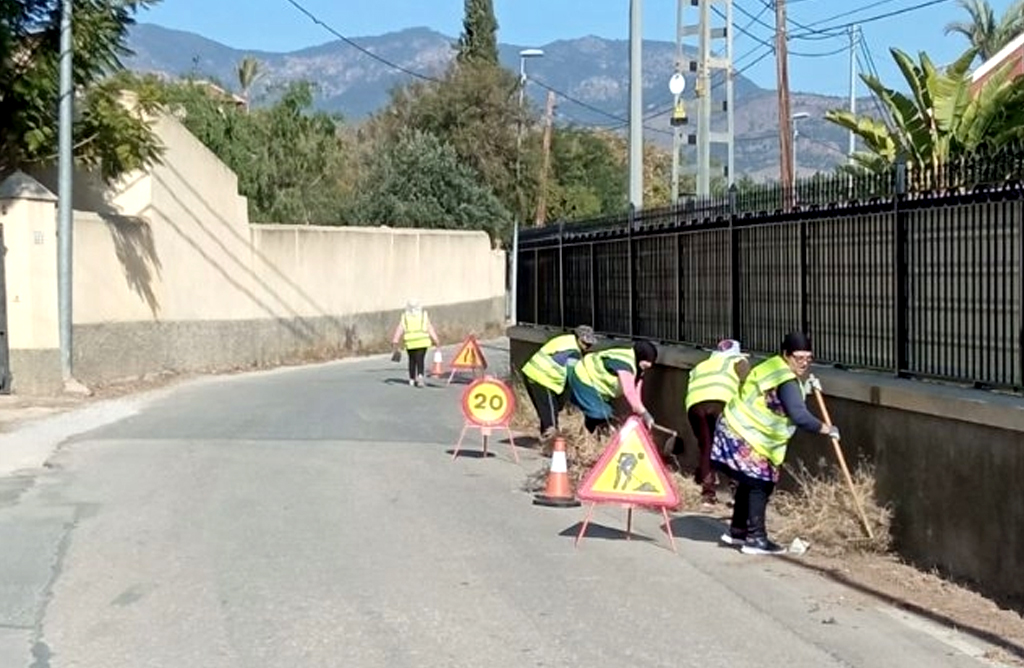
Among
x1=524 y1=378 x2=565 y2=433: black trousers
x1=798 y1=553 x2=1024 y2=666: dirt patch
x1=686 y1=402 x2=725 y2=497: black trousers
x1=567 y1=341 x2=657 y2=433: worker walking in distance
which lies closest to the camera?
x1=798 y1=553 x2=1024 y2=666: dirt patch

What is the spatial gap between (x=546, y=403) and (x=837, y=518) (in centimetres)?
598

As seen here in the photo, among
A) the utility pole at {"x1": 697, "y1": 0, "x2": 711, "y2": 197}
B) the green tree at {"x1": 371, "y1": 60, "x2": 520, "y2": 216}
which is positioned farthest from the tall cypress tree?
the utility pole at {"x1": 697, "y1": 0, "x2": 711, "y2": 197}

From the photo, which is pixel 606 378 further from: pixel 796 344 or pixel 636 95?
pixel 636 95

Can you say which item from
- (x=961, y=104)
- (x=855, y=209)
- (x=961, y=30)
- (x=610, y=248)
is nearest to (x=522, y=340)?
(x=610, y=248)

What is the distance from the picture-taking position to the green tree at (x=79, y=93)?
22.6 m

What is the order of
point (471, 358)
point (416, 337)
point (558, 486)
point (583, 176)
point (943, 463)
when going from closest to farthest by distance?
1. point (943, 463)
2. point (558, 486)
3. point (416, 337)
4. point (471, 358)
5. point (583, 176)

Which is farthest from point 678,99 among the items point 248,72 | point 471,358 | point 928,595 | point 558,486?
point 248,72

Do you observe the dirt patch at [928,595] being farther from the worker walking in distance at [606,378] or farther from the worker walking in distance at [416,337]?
the worker walking in distance at [416,337]

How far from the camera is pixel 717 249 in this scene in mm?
14383

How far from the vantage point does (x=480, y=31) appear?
7006cm

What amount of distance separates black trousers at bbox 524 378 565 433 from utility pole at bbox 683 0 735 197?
8.99m

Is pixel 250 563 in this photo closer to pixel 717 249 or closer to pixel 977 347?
pixel 977 347

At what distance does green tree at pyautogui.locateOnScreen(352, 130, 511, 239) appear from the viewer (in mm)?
51731

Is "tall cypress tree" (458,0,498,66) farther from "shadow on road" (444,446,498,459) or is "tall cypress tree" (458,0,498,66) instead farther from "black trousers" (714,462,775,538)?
"black trousers" (714,462,775,538)
